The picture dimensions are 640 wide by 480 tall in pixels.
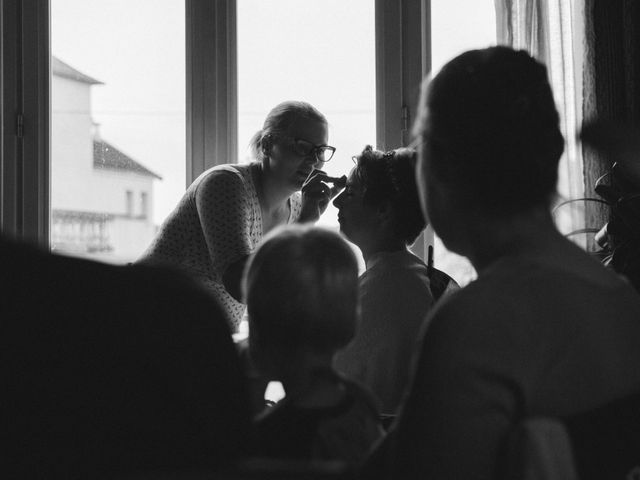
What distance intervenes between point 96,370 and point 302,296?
0.64m

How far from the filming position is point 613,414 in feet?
2.35

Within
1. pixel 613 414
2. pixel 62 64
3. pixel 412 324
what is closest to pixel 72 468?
pixel 613 414

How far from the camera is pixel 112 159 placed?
3.34 m

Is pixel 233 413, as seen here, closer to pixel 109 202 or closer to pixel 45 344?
pixel 45 344

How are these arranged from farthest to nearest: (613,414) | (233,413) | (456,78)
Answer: (456,78), (613,414), (233,413)

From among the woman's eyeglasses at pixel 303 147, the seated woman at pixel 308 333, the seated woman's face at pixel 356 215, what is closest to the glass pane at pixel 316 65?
the woman's eyeglasses at pixel 303 147

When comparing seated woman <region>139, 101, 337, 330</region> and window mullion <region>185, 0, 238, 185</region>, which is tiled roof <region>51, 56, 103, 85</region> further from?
seated woman <region>139, 101, 337, 330</region>

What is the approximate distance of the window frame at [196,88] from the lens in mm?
3066

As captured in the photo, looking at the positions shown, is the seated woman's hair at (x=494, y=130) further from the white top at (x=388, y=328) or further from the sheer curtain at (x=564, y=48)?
the sheer curtain at (x=564, y=48)

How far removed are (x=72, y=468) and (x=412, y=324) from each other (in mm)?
1257

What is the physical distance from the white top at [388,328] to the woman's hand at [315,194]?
2.06 ft

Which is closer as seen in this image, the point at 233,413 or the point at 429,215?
the point at 233,413

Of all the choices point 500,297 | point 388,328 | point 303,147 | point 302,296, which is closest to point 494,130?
point 500,297

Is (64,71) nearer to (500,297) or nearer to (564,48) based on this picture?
(564,48)
